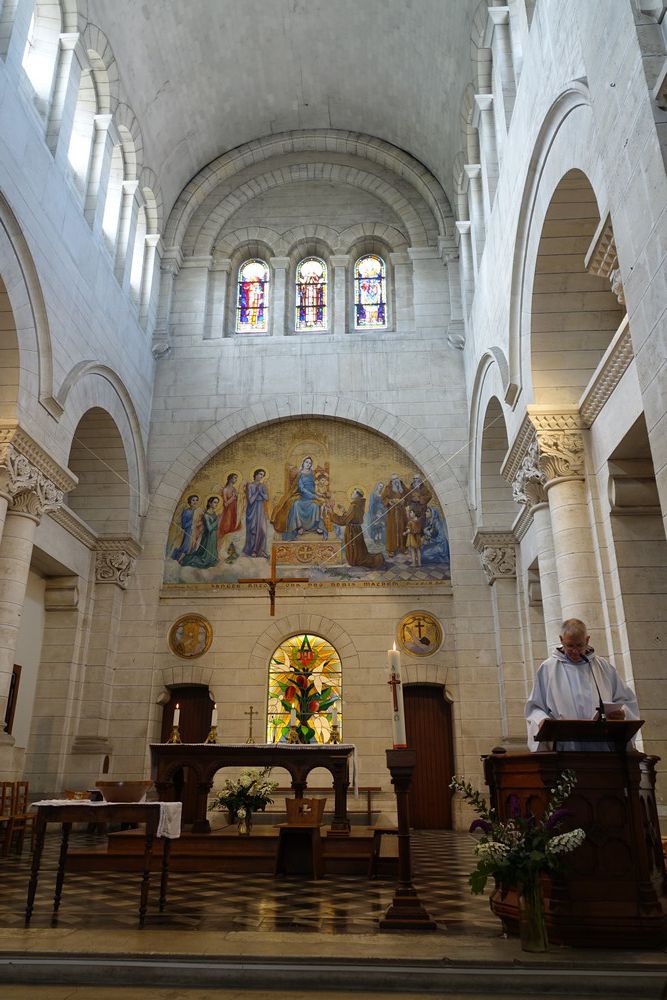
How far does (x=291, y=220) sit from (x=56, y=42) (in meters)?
6.49

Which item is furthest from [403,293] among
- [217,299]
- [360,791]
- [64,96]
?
[360,791]

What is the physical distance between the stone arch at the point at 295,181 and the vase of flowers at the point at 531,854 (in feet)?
47.4

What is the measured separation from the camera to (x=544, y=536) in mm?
9438

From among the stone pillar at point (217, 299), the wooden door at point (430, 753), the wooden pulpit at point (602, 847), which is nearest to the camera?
the wooden pulpit at point (602, 847)

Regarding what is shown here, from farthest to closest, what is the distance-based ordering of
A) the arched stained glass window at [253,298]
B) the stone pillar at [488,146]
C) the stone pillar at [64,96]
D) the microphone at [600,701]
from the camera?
the arched stained glass window at [253,298] → the stone pillar at [488,146] → the stone pillar at [64,96] → the microphone at [600,701]

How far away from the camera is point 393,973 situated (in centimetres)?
356

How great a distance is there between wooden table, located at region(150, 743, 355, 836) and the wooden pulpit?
3610mm

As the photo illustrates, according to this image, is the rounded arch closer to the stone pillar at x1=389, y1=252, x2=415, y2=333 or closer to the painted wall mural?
the painted wall mural

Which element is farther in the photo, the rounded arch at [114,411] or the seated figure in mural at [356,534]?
the seated figure in mural at [356,534]

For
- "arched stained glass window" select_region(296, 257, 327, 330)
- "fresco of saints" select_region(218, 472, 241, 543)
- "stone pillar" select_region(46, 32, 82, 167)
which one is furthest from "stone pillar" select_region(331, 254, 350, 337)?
"stone pillar" select_region(46, 32, 82, 167)

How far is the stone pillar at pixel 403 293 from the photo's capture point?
16.0 meters

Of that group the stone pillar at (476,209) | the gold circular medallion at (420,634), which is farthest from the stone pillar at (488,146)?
the gold circular medallion at (420,634)

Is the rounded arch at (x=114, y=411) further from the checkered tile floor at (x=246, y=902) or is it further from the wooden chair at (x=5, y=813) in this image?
the checkered tile floor at (x=246, y=902)

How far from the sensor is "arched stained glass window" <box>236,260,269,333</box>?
54.0 ft
